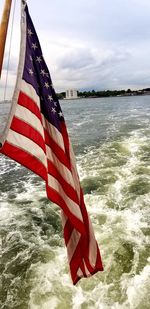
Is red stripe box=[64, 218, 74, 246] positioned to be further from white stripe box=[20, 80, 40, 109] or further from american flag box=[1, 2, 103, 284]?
white stripe box=[20, 80, 40, 109]

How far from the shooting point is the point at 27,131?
3469mm

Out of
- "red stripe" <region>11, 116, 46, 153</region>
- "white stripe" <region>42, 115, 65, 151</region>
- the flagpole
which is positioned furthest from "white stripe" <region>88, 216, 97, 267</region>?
the flagpole

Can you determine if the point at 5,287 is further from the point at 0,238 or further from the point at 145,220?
the point at 145,220

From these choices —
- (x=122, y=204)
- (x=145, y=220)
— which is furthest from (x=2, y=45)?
(x=122, y=204)

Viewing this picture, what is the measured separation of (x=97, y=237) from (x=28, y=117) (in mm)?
6048

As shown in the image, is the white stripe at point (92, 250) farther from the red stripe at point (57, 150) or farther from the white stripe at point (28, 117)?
the white stripe at point (28, 117)

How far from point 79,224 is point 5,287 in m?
4.04

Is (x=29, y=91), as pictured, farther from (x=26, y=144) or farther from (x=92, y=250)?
(x=92, y=250)

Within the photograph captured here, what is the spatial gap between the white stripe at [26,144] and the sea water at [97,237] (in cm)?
418

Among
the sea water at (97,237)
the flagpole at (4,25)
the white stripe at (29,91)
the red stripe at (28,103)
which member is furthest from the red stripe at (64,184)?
the sea water at (97,237)

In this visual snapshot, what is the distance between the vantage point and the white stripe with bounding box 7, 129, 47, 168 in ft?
10.7

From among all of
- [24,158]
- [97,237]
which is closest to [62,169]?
[24,158]

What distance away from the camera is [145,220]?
952 cm

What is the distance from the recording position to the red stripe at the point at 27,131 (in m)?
3.35
